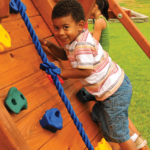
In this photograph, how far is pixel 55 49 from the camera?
1203 mm

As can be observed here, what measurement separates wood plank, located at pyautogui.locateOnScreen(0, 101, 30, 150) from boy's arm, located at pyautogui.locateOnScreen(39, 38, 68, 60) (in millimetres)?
606

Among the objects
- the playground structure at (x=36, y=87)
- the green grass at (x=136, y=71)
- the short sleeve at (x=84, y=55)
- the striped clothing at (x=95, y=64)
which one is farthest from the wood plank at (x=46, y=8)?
the green grass at (x=136, y=71)

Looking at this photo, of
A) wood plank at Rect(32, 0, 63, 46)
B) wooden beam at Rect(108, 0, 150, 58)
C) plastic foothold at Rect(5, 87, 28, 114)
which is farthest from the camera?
wooden beam at Rect(108, 0, 150, 58)

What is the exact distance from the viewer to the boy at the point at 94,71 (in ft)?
3.02

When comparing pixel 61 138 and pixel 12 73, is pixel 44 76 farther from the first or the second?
pixel 61 138

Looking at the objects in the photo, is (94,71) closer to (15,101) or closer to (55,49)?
(55,49)

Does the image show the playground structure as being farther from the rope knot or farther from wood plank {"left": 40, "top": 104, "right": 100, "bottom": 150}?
the rope knot

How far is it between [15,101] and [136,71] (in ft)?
7.39

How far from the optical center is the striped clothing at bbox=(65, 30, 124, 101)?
92 centimetres

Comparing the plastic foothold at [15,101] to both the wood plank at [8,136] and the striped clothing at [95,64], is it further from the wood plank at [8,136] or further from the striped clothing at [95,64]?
the striped clothing at [95,64]

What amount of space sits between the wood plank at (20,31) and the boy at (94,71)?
0.11 metres

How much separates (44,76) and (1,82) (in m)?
0.27

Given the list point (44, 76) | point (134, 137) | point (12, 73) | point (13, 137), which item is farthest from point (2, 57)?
point (134, 137)

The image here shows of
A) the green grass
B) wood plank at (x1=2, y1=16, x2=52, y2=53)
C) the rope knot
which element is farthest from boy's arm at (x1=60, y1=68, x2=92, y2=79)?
the green grass
